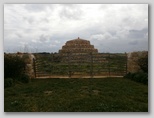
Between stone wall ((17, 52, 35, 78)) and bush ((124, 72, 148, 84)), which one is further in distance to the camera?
stone wall ((17, 52, 35, 78))

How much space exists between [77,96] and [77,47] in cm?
104

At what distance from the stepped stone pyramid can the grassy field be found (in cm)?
64

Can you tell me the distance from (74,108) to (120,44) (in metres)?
1.65

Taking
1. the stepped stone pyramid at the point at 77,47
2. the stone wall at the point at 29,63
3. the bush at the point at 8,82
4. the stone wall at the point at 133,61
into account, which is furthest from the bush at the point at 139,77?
the bush at the point at 8,82

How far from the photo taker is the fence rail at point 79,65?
7.94 meters

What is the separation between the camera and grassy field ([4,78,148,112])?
7754mm

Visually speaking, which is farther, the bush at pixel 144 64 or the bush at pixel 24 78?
the bush at pixel 24 78

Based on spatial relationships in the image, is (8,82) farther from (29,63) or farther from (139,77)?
(139,77)

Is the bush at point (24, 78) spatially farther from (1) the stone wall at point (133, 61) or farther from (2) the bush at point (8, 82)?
(1) the stone wall at point (133, 61)

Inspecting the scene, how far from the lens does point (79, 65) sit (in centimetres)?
798

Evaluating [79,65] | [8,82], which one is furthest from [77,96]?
[8,82]

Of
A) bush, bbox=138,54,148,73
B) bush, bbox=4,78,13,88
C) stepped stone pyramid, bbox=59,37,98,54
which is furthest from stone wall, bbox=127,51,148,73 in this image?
bush, bbox=4,78,13,88

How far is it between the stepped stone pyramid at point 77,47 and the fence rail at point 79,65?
0.09 metres

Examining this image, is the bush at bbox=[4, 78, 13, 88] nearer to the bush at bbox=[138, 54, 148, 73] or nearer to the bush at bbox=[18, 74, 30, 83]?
the bush at bbox=[18, 74, 30, 83]
